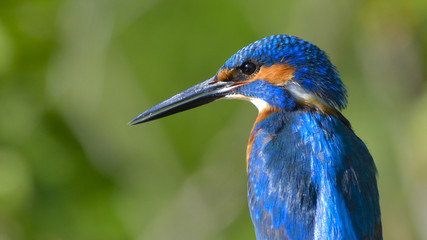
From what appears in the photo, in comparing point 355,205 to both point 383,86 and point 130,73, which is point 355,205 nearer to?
point 383,86

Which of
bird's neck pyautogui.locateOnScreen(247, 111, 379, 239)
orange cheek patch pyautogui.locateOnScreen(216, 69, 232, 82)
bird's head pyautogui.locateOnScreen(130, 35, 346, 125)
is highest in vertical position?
orange cheek patch pyautogui.locateOnScreen(216, 69, 232, 82)

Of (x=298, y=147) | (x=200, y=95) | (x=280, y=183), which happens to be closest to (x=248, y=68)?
(x=200, y=95)

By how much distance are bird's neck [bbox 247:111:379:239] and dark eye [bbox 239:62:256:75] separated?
303 millimetres

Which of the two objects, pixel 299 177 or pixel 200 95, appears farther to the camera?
pixel 200 95

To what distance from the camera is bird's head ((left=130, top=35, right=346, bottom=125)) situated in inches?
126

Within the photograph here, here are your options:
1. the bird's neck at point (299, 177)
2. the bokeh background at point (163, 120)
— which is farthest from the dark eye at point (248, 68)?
the bokeh background at point (163, 120)

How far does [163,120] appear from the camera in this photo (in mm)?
5887

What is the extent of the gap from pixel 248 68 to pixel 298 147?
22.5 inches

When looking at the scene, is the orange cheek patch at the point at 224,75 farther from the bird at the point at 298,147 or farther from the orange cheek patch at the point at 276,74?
the orange cheek patch at the point at 276,74

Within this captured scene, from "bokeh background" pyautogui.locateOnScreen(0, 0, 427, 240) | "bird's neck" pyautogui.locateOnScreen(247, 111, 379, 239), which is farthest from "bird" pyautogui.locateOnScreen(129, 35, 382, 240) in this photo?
"bokeh background" pyautogui.locateOnScreen(0, 0, 427, 240)

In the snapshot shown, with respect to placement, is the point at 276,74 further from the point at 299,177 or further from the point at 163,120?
the point at 163,120

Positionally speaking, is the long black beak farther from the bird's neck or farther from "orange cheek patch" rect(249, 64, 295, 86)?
the bird's neck

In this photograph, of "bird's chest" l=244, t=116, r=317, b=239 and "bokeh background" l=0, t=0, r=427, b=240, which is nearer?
"bird's chest" l=244, t=116, r=317, b=239

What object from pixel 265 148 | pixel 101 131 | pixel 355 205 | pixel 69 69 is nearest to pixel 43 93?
pixel 69 69
